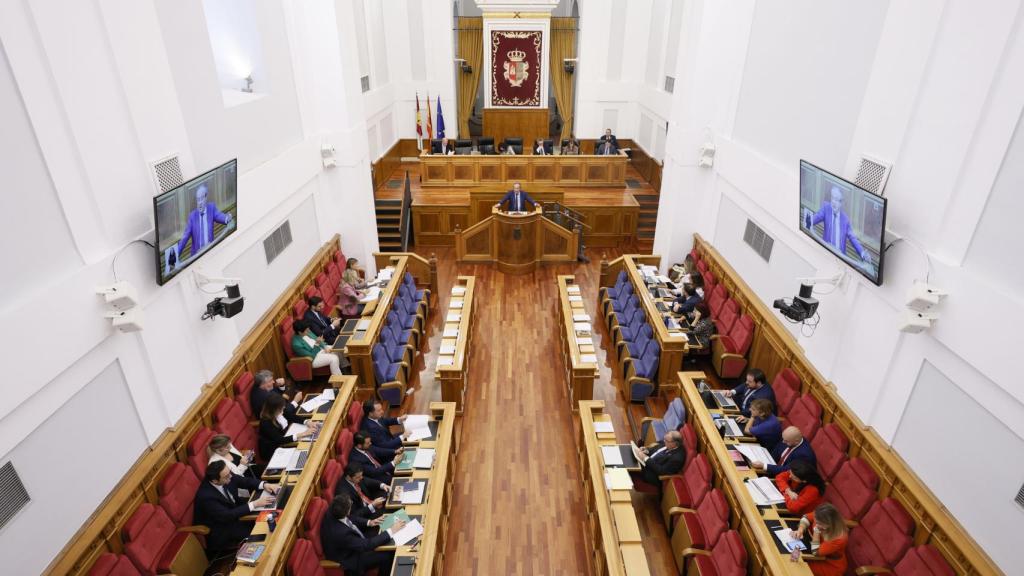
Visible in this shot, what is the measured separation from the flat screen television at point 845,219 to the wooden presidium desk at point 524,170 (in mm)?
7333

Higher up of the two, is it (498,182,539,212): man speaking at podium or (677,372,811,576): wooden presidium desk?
(498,182,539,212): man speaking at podium

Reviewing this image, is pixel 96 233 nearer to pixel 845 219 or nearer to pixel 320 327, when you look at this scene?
pixel 320 327

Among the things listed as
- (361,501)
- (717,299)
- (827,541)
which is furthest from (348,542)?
(717,299)

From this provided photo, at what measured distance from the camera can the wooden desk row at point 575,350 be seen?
6379mm

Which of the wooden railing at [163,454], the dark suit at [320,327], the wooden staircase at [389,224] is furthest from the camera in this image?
the wooden staircase at [389,224]

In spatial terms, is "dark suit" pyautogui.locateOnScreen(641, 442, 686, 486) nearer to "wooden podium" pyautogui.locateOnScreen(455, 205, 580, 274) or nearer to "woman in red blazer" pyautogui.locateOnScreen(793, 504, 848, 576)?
"woman in red blazer" pyautogui.locateOnScreen(793, 504, 848, 576)

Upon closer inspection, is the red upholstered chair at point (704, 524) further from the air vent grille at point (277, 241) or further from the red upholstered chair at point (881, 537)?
the air vent grille at point (277, 241)

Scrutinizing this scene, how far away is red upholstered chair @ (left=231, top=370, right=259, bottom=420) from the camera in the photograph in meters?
5.65

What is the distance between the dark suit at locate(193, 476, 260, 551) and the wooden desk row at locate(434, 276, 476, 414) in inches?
97.5

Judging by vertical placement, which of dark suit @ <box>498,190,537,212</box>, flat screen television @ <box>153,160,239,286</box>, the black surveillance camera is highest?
flat screen television @ <box>153,160,239,286</box>

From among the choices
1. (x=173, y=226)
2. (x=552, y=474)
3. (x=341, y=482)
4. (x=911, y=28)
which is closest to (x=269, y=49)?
(x=173, y=226)

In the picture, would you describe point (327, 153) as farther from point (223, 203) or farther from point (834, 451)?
point (834, 451)

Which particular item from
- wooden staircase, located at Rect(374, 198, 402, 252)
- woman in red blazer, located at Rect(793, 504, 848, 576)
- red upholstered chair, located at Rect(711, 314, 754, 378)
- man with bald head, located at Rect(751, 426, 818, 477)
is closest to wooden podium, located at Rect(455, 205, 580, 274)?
wooden staircase, located at Rect(374, 198, 402, 252)

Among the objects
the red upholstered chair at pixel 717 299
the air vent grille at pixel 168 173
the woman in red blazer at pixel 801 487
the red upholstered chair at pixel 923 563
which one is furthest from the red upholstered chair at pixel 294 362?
the red upholstered chair at pixel 923 563
